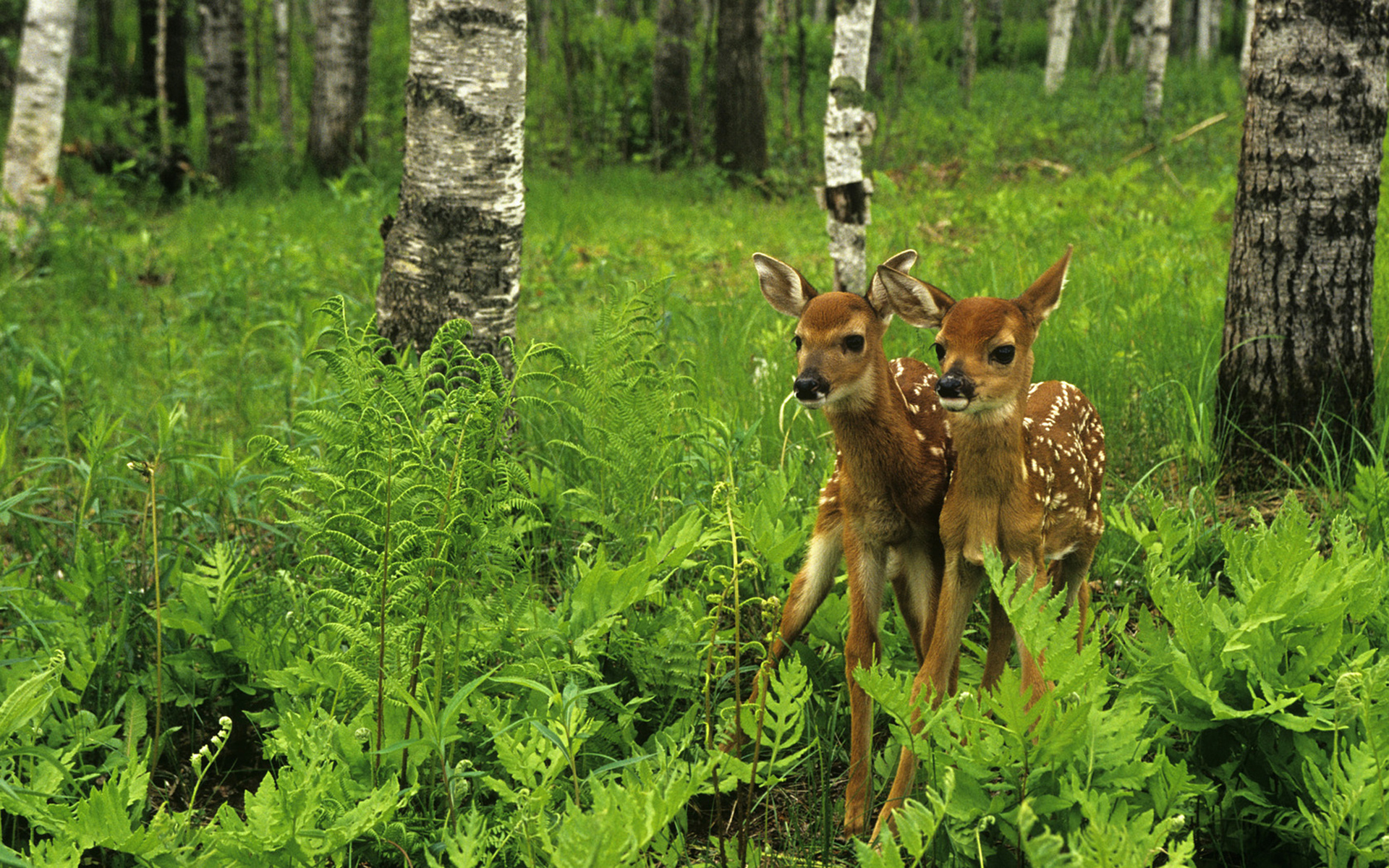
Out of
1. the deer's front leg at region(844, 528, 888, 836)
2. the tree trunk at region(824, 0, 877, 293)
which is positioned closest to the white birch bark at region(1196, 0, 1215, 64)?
the tree trunk at region(824, 0, 877, 293)

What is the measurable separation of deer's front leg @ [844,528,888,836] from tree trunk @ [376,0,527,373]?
214 centimetres

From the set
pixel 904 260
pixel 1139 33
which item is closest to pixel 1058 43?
pixel 1139 33

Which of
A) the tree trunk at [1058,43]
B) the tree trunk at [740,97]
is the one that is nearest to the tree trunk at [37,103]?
the tree trunk at [740,97]

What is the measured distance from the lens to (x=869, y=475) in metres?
2.54

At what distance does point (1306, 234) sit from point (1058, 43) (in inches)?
877

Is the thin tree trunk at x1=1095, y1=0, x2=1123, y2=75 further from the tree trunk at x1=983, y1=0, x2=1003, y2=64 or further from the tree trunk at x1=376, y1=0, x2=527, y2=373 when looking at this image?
the tree trunk at x1=376, y1=0, x2=527, y2=373

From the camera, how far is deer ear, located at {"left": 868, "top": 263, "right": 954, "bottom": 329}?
244 centimetres

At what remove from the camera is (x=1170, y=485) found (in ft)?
13.0

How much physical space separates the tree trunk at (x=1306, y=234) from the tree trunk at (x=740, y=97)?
33.6 feet

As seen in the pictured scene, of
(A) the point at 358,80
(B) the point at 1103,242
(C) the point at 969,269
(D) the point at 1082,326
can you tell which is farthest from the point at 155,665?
(A) the point at 358,80

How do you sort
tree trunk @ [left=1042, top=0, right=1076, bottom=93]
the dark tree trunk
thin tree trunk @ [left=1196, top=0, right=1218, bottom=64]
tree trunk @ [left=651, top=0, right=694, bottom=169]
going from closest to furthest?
the dark tree trunk, tree trunk @ [left=651, top=0, right=694, bottom=169], tree trunk @ [left=1042, top=0, right=1076, bottom=93], thin tree trunk @ [left=1196, top=0, right=1218, bottom=64]

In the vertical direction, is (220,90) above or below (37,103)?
above

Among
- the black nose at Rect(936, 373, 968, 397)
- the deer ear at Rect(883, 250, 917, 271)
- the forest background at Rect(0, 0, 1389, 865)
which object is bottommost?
the forest background at Rect(0, 0, 1389, 865)

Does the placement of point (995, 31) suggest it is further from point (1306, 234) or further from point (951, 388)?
point (951, 388)
